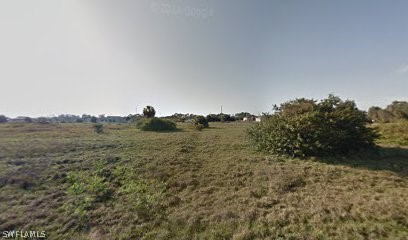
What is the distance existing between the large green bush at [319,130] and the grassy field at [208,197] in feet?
2.30

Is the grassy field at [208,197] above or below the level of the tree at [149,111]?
below

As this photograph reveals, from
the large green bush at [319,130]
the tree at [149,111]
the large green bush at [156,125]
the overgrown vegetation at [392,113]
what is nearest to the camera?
the large green bush at [319,130]

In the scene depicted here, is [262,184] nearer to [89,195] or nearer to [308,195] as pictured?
[308,195]

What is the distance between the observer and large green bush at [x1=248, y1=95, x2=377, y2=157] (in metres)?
9.95

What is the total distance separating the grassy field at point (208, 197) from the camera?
4742mm

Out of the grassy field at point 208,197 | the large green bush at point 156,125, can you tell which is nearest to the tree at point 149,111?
the large green bush at point 156,125

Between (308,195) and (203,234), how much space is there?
3.17 m

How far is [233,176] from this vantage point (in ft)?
26.0

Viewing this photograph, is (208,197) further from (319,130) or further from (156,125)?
(156,125)

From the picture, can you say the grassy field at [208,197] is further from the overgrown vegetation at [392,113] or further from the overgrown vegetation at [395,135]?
the overgrown vegetation at [392,113]

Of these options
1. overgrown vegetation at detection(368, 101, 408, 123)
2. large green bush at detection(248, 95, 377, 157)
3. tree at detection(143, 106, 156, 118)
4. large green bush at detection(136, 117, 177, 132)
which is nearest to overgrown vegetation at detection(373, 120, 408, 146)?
large green bush at detection(248, 95, 377, 157)

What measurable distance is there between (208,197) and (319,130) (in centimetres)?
639

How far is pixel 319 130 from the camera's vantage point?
32.5 feet

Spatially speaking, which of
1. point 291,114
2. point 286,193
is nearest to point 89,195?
point 286,193
